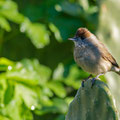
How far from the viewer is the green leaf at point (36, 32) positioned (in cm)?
442

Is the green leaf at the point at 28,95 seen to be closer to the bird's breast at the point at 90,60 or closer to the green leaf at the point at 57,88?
the green leaf at the point at 57,88

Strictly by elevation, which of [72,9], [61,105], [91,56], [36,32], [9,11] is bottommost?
[61,105]

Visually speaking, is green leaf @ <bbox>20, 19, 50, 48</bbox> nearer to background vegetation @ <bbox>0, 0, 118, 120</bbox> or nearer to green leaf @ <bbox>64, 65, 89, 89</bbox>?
background vegetation @ <bbox>0, 0, 118, 120</bbox>

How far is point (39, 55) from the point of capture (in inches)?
204

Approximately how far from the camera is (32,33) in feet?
14.5

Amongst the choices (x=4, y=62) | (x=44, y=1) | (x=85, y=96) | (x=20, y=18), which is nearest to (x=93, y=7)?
(x=44, y=1)

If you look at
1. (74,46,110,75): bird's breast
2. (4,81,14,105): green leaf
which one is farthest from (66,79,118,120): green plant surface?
(4,81,14,105): green leaf

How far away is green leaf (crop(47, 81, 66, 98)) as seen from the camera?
161 inches

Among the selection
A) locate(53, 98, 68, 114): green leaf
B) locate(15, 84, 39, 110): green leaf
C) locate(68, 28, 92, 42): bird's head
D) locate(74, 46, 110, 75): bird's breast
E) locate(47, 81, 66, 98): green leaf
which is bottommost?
locate(53, 98, 68, 114): green leaf

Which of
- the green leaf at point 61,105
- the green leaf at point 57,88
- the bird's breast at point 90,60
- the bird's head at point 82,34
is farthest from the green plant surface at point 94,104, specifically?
the green leaf at point 61,105

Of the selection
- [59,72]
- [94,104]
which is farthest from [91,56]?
[59,72]

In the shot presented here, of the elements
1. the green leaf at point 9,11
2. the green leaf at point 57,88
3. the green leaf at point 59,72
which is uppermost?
the green leaf at point 9,11

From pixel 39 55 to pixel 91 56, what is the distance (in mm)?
2298

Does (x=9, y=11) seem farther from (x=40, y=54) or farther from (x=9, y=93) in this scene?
(x=40, y=54)
